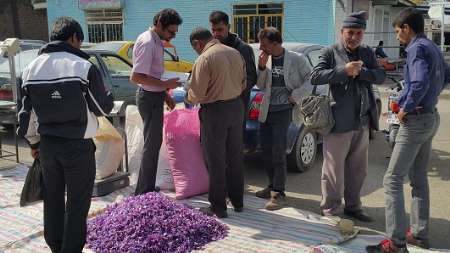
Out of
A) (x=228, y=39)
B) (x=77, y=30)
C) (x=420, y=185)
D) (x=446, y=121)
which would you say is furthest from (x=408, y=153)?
(x=446, y=121)

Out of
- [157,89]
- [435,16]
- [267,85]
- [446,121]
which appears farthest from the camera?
[435,16]

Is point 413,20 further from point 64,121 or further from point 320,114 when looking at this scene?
point 64,121

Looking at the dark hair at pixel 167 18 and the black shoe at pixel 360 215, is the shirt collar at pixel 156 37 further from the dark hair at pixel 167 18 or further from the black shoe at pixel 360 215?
the black shoe at pixel 360 215

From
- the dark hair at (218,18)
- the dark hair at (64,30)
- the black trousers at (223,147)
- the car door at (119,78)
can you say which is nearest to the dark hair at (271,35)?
the dark hair at (218,18)

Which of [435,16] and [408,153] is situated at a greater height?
[435,16]

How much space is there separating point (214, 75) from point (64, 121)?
1.44 metres

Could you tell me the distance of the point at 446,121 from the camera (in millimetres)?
10281

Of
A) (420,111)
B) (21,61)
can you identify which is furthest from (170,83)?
(21,61)

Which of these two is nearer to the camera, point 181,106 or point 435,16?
point 181,106

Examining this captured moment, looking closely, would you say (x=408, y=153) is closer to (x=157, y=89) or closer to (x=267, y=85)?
(x=267, y=85)

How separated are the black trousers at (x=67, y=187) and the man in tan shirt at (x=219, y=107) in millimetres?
1193

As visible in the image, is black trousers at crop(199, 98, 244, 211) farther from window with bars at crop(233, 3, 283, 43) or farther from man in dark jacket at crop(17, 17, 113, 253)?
window with bars at crop(233, 3, 283, 43)

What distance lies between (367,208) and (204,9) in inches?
613

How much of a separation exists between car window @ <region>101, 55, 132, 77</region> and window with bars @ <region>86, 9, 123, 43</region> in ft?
42.5
